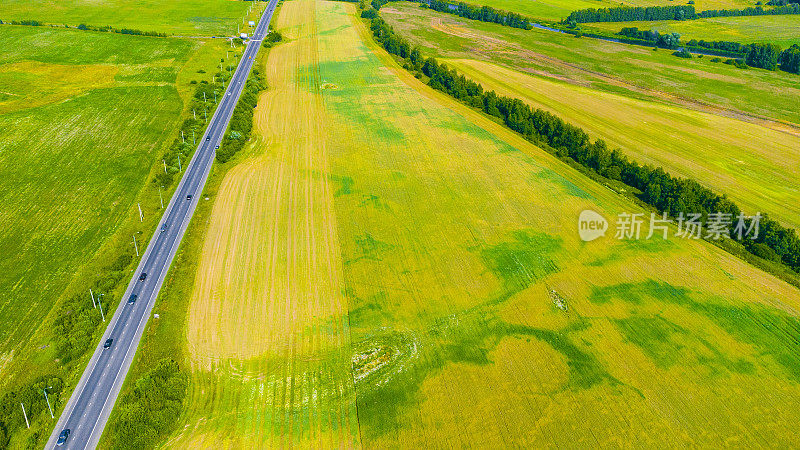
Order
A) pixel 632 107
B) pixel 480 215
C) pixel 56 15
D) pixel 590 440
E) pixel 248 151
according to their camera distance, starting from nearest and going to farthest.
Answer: pixel 590 440 → pixel 480 215 → pixel 248 151 → pixel 632 107 → pixel 56 15

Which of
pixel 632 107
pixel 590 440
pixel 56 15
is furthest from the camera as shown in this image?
pixel 56 15

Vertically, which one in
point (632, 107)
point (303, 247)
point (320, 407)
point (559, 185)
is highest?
point (632, 107)

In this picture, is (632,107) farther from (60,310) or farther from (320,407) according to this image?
(60,310)

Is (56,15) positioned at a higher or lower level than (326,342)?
higher

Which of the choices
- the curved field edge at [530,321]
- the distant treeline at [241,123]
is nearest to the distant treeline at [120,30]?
the distant treeline at [241,123]

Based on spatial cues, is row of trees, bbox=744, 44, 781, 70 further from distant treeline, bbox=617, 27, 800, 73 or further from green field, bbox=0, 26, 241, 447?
green field, bbox=0, 26, 241, 447

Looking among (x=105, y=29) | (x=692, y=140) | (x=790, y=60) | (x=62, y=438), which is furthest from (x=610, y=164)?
(x=105, y=29)

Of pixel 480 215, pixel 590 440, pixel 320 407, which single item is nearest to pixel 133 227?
pixel 320 407

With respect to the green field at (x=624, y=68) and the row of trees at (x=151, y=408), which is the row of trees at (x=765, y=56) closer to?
the green field at (x=624, y=68)
